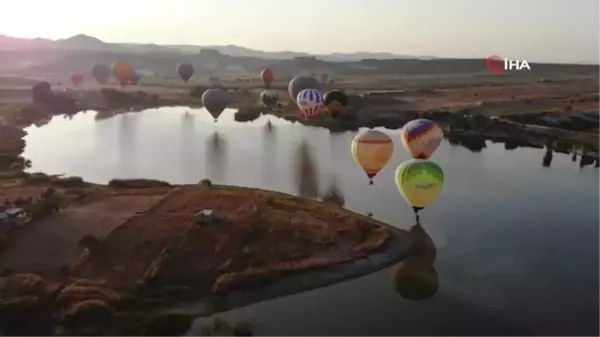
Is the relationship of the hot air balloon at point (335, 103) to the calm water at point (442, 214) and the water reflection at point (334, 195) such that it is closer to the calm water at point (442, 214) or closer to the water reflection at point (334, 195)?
the calm water at point (442, 214)

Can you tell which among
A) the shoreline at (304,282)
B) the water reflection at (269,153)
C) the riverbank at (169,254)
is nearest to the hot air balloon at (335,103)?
the water reflection at (269,153)

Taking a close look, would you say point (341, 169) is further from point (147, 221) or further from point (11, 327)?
point (11, 327)

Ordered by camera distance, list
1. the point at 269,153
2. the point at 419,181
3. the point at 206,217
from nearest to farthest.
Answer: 1. the point at 206,217
2. the point at 419,181
3. the point at 269,153

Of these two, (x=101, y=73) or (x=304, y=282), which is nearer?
(x=304, y=282)

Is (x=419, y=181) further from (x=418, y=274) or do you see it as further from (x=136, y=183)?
(x=136, y=183)

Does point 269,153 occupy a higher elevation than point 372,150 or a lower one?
lower

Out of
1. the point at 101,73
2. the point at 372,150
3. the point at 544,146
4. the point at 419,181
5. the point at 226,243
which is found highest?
the point at 372,150

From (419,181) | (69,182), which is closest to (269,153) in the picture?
(69,182)
